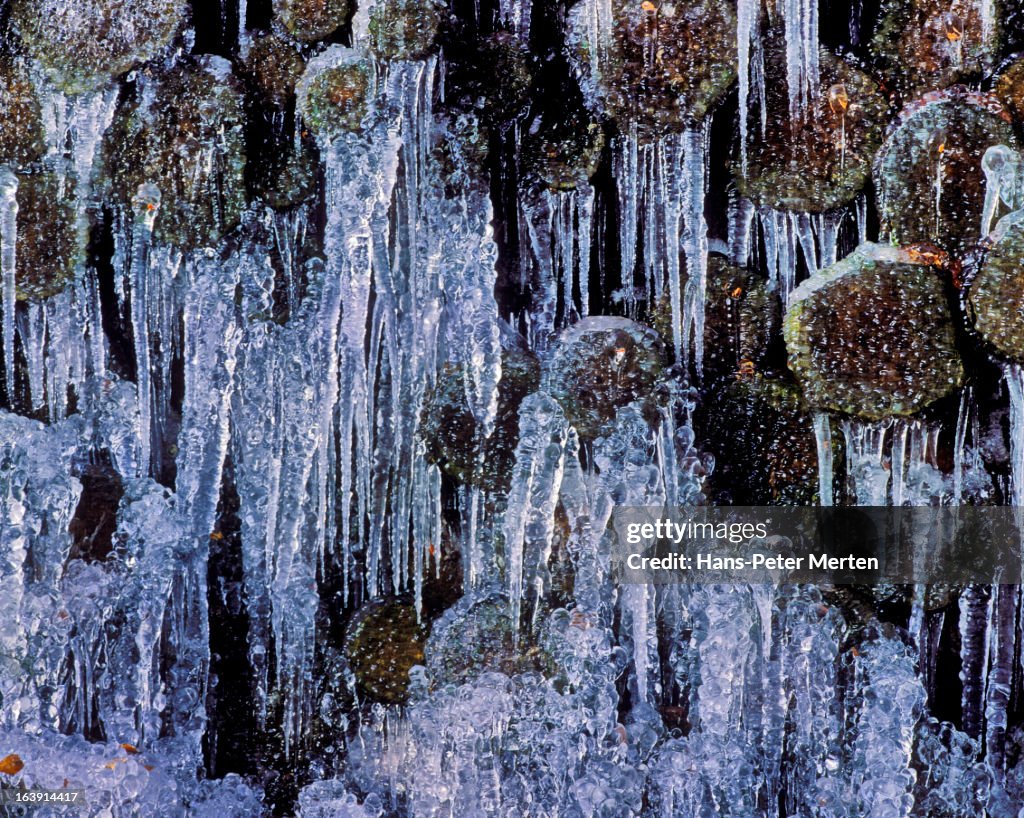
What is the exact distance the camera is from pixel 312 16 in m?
2.16

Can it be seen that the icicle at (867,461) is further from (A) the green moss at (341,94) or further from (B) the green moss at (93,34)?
(B) the green moss at (93,34)

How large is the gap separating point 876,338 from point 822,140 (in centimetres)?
40

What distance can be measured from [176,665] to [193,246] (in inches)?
33.7

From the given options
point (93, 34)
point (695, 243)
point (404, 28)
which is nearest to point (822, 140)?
point (695, 243)

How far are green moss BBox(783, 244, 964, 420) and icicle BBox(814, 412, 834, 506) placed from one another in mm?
32

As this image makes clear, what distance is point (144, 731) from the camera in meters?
2.15

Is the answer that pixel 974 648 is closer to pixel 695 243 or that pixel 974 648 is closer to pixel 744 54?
pixel 695 243

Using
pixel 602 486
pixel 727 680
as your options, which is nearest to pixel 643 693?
pixel 727 680

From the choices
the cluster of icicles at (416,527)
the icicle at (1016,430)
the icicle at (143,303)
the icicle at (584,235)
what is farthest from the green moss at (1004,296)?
the icicle at (143,303)

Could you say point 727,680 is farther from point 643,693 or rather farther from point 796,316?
point 796,316

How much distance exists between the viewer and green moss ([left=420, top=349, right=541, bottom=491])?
6.94 feet

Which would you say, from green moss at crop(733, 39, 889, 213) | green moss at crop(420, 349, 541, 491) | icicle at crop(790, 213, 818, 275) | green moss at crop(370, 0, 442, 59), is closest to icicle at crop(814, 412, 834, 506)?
icicle at crop(790, 213, 818, 275)

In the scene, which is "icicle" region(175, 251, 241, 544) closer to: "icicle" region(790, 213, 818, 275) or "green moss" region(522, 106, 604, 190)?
"green moss" region(522, 106, 604, 190)

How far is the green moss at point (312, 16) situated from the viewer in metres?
2.15
